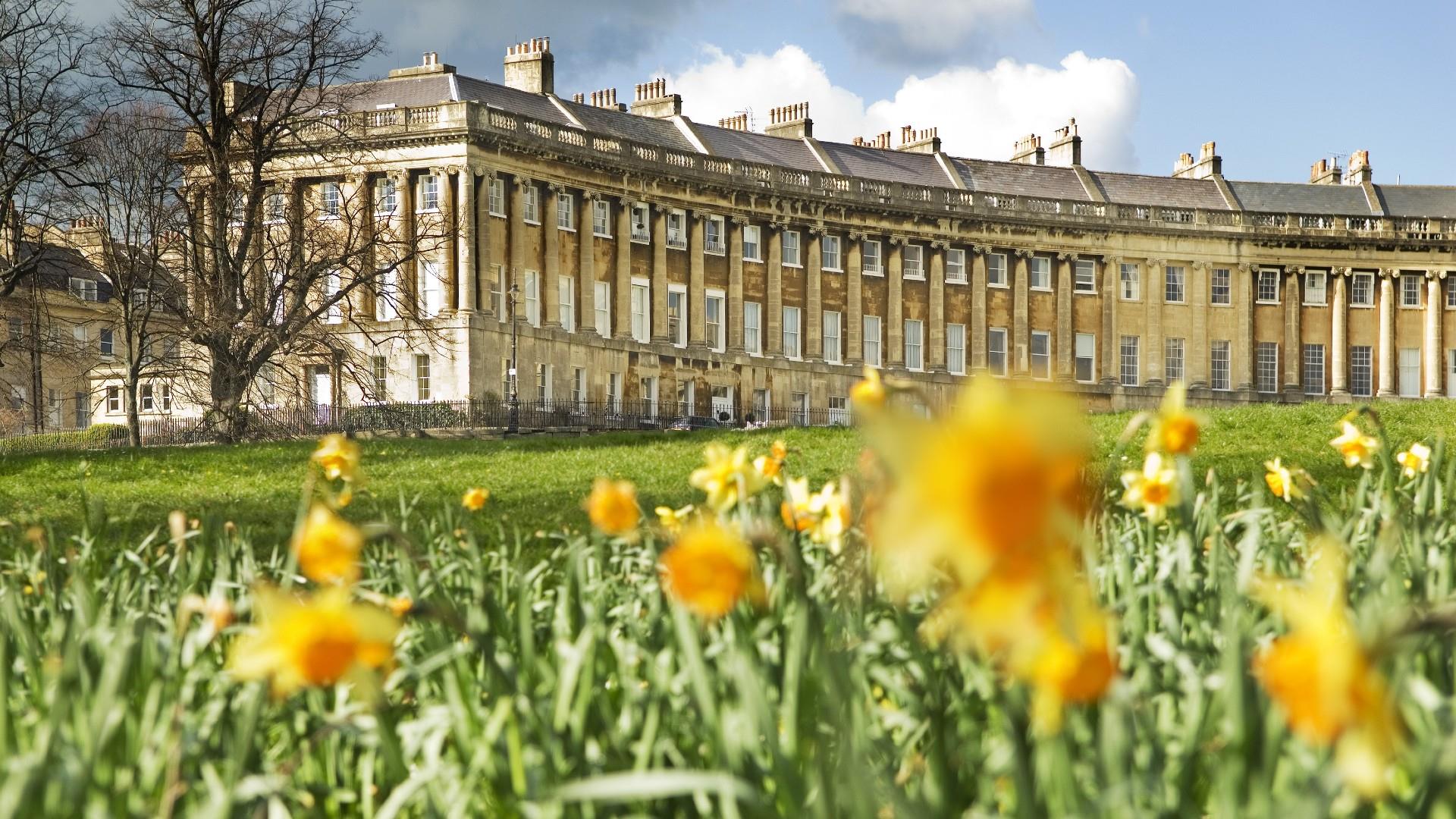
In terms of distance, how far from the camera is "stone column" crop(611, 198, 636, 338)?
54.1m

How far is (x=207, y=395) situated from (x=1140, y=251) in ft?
141

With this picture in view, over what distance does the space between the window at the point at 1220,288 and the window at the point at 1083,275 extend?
6.14m

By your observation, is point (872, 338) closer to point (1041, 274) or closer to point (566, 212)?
point (1041, 274)

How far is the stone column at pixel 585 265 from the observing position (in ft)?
173

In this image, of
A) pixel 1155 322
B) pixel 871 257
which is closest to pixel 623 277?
pixel 871 257

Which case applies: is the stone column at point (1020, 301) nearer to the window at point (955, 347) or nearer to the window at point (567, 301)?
the window at point (955, 347)

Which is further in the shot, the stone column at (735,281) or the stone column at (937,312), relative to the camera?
the stone column at (937,312)

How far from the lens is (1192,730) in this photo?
2.42 m

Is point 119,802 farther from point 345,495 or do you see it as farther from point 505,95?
point 505,95

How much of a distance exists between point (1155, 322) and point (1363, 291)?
11309mm

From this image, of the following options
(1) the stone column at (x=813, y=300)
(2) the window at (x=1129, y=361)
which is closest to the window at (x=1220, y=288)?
(2) the window at (x=1129, y=361)

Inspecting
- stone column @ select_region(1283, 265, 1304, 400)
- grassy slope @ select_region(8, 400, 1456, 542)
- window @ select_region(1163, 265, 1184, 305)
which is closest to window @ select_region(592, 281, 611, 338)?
grassy slope @ select_region(8, 400, 1456, 542)

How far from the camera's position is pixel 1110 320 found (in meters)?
66.6

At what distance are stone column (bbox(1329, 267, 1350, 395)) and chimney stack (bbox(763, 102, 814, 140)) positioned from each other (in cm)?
2687
